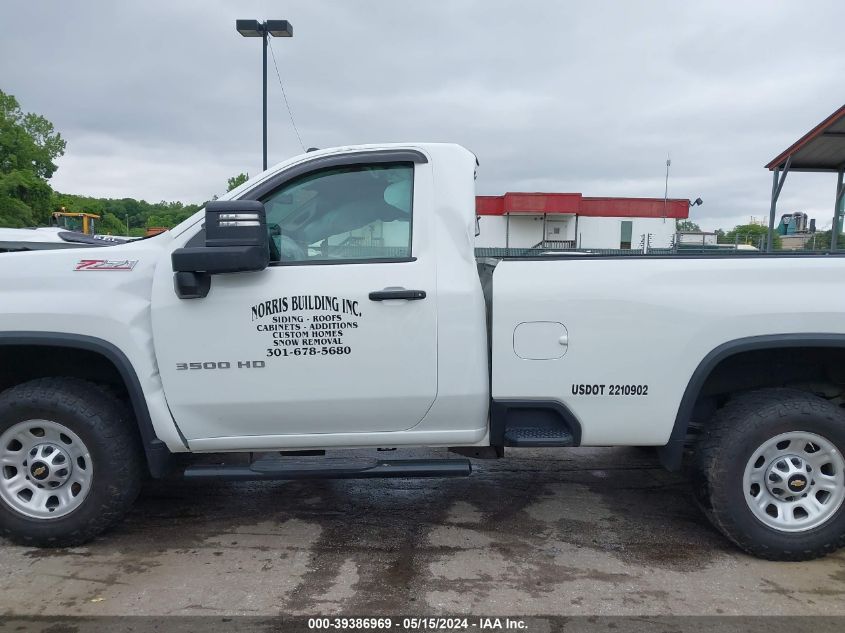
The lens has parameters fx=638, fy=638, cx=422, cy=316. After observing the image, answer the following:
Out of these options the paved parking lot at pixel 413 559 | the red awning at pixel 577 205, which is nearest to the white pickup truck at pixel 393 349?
the paved parking lot at pixel 413 559

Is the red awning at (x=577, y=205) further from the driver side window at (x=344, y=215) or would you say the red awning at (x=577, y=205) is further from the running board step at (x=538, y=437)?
the running board step at (x=538, y=437)

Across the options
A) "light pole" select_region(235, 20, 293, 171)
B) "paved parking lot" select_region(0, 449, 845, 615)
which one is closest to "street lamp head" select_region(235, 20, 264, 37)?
"light pole" select_region(235, 20, 293, 171)

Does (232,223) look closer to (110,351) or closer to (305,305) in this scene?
(305,305)

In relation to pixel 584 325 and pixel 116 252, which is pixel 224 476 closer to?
pixel 116 252

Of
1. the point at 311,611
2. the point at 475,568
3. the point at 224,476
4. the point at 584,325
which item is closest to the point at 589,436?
the point at 584,325

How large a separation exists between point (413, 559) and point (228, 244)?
191 cm

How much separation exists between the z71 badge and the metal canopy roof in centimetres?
1165

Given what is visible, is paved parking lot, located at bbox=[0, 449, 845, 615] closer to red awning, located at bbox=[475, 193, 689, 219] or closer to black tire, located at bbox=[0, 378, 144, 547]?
black tire, located at bbox=[0, 378, 144, 547]

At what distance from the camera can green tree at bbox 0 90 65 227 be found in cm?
3747

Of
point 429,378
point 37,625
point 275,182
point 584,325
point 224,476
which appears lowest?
point 37,625

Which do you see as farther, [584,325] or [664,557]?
[664,557]

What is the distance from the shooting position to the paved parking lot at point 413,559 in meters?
3.00

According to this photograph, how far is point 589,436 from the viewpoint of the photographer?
Result: 11.1 ft

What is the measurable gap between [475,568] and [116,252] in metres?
2.50
